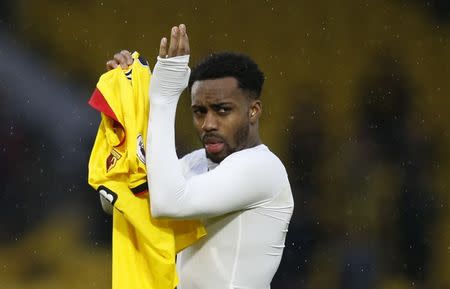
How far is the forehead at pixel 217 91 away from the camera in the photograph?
4.34 ft

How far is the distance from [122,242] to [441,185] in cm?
168

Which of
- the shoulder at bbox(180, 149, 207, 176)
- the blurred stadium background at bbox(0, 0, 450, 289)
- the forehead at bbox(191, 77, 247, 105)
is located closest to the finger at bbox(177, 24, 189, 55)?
the forehead at bbox(191, 77, 247, 105)

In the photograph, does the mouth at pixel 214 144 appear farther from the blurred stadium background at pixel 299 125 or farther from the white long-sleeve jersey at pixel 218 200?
the blurred stadium background at pixel 299 125

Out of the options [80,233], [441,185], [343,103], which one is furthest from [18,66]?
[441,185]

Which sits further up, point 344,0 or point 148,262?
point 344,0

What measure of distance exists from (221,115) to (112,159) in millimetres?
182

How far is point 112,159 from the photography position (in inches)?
51.1

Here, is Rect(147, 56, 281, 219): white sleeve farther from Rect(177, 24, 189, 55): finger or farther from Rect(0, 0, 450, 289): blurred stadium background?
Rect(0, 0, 450, 289): blurred stadium background

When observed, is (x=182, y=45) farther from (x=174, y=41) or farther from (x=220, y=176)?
(x=220, y=176)

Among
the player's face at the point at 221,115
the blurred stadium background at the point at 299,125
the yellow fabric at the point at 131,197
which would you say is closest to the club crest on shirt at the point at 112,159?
the yellow fabric at the point at 131,197

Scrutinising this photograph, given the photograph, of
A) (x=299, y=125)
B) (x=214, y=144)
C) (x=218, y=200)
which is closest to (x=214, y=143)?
(x=214, y=144)

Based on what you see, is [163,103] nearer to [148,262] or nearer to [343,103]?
[148,262]

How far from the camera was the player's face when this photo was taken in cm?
132

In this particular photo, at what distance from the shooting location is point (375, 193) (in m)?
2.72
